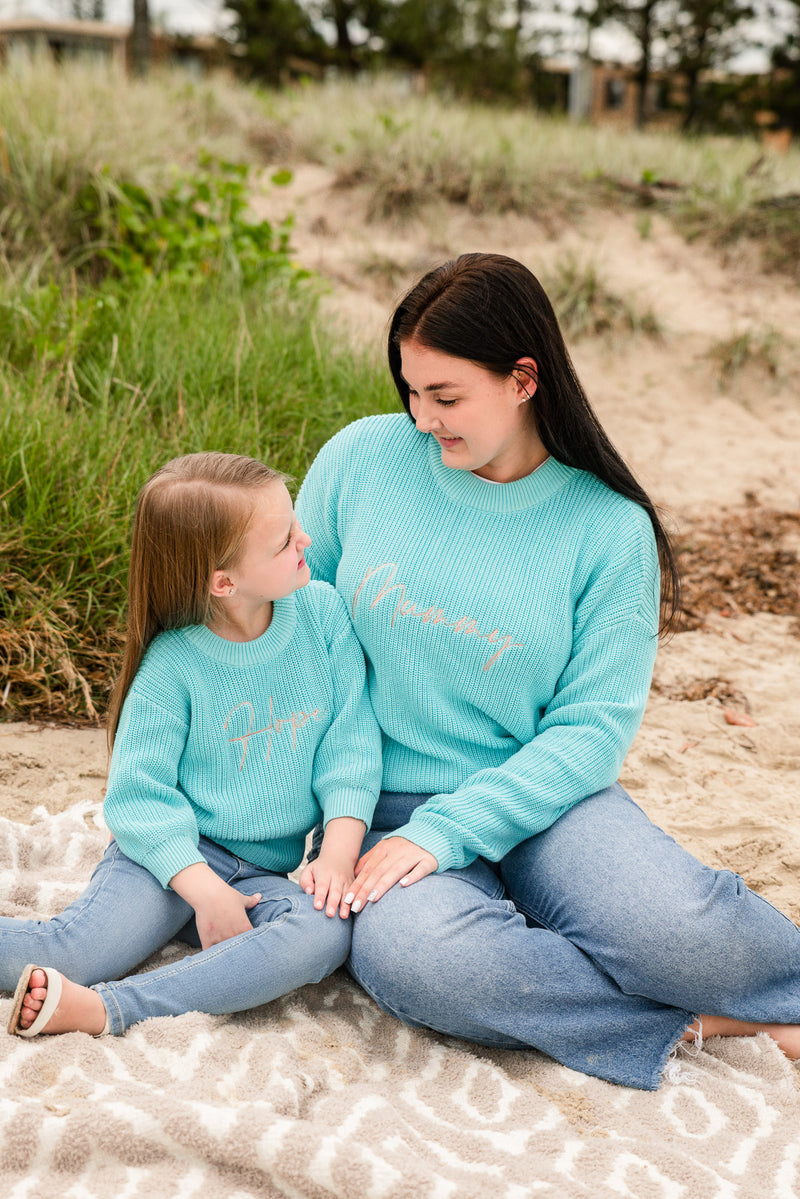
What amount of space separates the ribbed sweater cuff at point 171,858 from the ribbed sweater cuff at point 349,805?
29 cm

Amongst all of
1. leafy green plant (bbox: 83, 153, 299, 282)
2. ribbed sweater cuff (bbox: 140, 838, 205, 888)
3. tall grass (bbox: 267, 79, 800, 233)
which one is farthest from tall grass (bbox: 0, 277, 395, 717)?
tall grass (bbox: 267, 79, 800, 233)

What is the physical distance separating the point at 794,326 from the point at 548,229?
72.2 inches

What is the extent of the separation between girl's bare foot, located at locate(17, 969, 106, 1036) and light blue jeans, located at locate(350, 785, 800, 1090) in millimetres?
516

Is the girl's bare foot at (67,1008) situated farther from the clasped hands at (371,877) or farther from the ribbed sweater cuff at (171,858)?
the clasped hands at (371,877)

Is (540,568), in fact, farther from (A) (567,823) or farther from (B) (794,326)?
(B) (794,326)

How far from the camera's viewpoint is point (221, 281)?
5.55 metres

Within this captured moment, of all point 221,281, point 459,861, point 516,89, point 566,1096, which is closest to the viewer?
point 566,1096

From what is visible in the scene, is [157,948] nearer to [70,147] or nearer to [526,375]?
[526,375]

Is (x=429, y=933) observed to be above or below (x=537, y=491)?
below

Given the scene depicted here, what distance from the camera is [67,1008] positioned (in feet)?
6.55

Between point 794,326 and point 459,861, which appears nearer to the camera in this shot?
point 459,861

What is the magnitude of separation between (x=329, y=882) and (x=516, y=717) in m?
0.54

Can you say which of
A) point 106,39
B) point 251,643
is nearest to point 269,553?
point 251,643

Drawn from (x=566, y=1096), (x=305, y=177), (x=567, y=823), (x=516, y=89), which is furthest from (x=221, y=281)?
(x=516, y=89)
